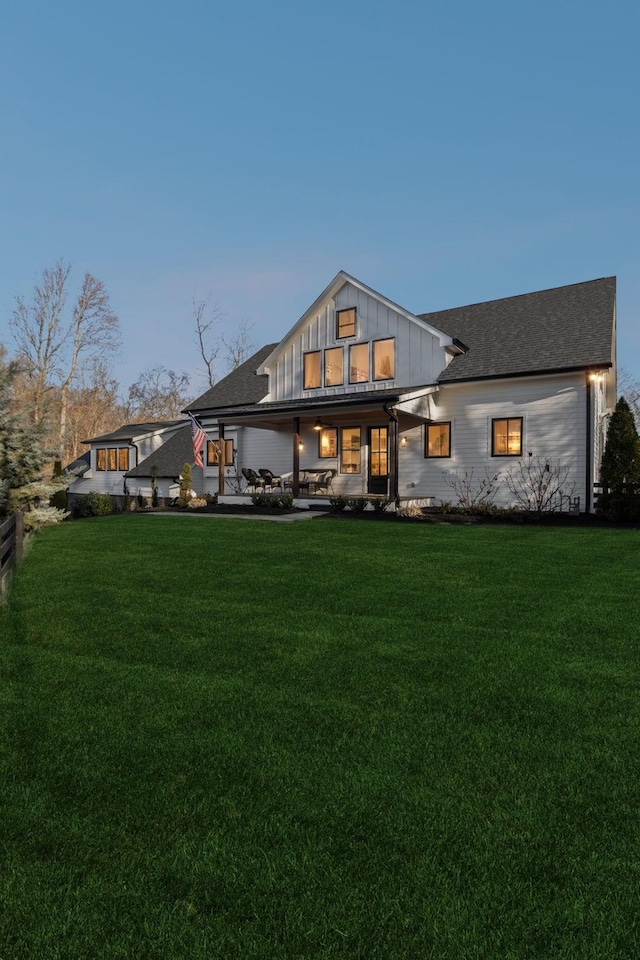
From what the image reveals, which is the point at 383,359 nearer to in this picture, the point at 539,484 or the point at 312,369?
the point at 312,369

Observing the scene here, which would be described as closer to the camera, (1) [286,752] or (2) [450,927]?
(2) [450,927]

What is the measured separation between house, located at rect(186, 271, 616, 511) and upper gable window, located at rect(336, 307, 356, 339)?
52 millimetres

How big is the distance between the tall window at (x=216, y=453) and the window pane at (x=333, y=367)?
210 inches

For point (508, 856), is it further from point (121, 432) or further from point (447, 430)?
point (121, 432)

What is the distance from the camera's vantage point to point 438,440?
55.5ft

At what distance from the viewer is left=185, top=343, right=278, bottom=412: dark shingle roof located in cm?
2144

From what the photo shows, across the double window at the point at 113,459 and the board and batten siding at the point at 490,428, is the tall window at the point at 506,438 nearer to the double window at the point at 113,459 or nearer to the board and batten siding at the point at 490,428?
the board and batten siding at the point at 490,428

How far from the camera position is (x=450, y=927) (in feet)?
5.49

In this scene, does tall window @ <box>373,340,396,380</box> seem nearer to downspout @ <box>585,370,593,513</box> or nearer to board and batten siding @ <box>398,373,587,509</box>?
board and batten siding @ <box>398,373,587,509</box>

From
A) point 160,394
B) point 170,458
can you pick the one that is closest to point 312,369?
point 170,458

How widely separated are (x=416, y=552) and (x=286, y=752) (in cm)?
634

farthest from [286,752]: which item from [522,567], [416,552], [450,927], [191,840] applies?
[416,552]

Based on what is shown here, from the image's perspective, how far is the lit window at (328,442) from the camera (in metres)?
19.0

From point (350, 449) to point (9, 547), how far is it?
522 inches
